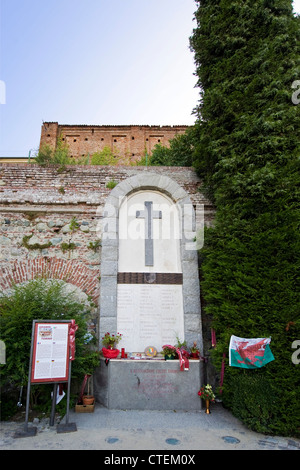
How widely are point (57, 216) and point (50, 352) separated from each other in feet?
12.5

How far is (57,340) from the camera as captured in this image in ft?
15.5

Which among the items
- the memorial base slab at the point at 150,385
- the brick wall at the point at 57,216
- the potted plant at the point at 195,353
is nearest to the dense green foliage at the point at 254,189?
the potted plant at the point at 195,353

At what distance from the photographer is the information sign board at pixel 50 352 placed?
4516 mm

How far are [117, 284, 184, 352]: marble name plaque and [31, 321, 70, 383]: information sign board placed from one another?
68.0 inches

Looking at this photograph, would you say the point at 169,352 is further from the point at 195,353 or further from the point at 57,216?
the point at 57,216

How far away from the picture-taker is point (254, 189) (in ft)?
18.6

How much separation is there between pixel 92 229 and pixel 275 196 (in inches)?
170

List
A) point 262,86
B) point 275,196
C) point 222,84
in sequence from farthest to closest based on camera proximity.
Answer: point 222,84
point 262,86
point 275,196

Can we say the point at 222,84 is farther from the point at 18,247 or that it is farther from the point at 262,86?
the point at 18,247

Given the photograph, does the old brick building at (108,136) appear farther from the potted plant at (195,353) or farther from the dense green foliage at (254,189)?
the potted plant at (195,353)

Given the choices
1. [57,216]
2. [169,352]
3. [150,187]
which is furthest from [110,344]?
[150,187]

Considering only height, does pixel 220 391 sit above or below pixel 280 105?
below

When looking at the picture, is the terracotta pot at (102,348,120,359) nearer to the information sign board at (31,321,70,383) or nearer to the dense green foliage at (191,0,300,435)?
the information sign board at (31,321,70,383)
